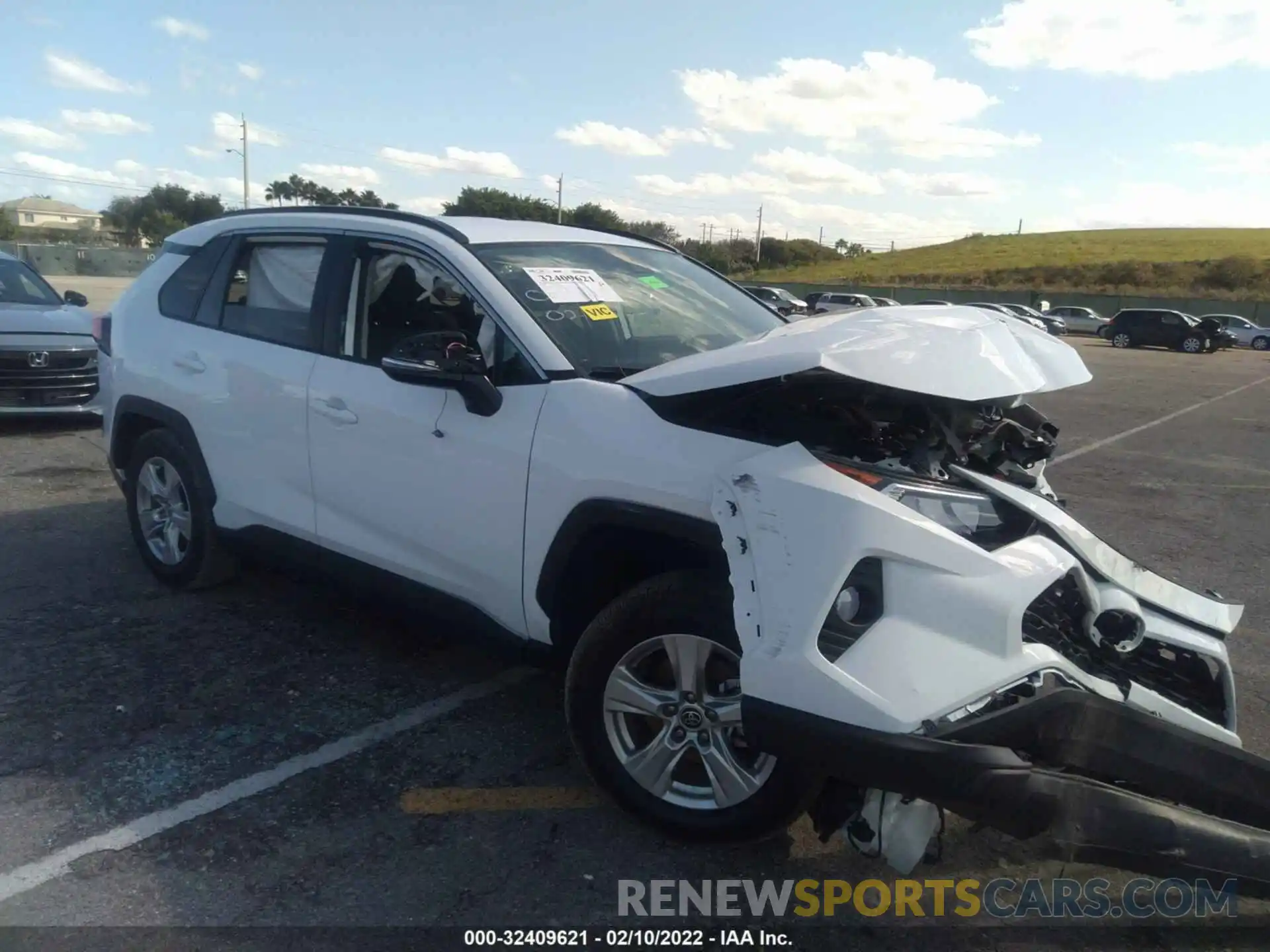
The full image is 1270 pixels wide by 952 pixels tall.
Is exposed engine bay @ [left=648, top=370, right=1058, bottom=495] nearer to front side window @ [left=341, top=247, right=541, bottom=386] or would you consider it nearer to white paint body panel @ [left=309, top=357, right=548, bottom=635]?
white paint body panel @ [left=309, top=357, right=548, bottom=635]

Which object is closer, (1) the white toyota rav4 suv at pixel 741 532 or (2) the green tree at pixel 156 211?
(1) the white toyota rav4 suv at pixel 741 532

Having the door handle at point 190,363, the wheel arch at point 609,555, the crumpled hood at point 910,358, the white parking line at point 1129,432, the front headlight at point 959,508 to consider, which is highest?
the crumpled hood at point 910,358

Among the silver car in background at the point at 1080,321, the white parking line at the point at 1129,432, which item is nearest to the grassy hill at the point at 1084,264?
the silver car in background at the point at 1080,321

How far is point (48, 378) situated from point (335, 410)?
656 cm

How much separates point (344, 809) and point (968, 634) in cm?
201

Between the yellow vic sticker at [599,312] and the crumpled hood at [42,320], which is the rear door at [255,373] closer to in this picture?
the yellow vic sticker at [599,312]

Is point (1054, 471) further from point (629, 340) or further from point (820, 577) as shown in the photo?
point (820, 577)

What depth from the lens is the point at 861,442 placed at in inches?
114

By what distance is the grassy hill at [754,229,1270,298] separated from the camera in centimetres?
6875

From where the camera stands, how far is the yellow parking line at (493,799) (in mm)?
3229

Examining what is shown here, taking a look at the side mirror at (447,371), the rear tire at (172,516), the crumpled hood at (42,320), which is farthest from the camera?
the crumpled hood at (42,320)

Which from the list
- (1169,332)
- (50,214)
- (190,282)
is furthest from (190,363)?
(50,214)

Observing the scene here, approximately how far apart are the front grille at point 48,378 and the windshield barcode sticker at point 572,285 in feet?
23.1

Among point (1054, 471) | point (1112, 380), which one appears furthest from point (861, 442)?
point (1112, 380)
